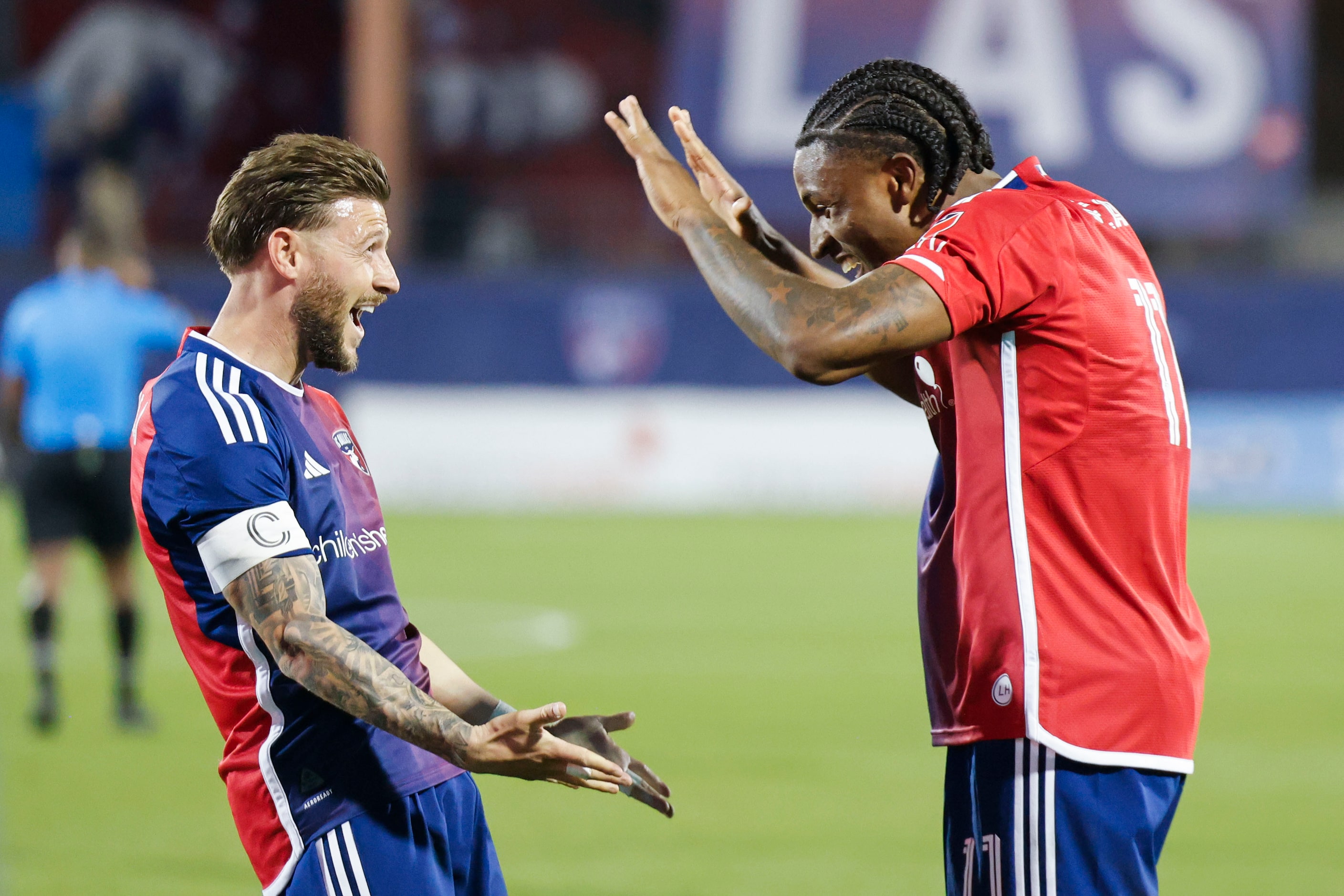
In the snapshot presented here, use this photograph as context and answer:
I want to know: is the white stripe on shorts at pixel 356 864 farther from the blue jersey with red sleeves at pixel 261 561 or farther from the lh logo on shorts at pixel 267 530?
the lh logo on shorts at pixel 267 530

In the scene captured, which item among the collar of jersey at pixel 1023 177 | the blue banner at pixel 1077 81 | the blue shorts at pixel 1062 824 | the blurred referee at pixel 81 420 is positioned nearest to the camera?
the blue shorts at pixel 1062 824

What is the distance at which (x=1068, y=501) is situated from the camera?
9.11ft

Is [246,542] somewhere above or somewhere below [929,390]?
below

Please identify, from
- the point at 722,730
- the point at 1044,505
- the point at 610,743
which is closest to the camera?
the point at 1044,505

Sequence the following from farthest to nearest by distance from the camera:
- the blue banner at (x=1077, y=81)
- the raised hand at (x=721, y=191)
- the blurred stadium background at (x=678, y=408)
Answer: the blue banner at (x=1077, y=81), the blurred stadium background at (x=678, y=408), the raised hand at (x=721, y=191)

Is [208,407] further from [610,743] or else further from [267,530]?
[610,743]

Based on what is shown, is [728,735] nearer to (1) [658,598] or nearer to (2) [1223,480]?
(1) [658,598]

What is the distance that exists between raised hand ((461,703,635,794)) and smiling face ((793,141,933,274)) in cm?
105

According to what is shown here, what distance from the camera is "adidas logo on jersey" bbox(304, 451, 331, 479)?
9.14 ft

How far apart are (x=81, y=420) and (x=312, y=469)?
6.10 meters

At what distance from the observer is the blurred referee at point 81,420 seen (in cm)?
825

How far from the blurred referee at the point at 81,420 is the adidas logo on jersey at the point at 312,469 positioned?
18.9 feet

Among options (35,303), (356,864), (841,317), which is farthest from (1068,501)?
(35,303)

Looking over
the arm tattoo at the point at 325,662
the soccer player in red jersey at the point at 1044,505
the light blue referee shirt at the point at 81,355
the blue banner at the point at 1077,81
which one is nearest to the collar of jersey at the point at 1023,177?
the soccer player in red jersey at the point at 1044,505
